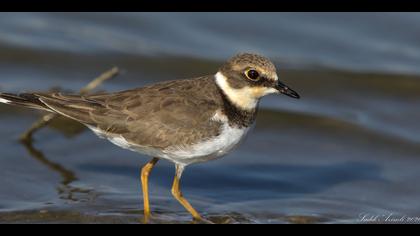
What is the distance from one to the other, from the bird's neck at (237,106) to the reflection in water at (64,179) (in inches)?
87.2

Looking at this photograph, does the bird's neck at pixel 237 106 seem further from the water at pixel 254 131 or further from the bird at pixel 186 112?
the water at pixel 254 131

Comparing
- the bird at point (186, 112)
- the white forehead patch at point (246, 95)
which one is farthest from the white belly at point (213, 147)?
the white forehead patch at point (246, 95)

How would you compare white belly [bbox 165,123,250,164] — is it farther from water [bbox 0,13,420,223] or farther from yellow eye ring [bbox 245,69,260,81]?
water [bbox 0,13,420,223]

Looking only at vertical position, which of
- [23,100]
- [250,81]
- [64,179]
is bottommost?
[64,179]

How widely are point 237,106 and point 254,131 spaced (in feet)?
11.2

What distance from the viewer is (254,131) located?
12.9 metres

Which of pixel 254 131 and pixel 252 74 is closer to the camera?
pixel 252 74

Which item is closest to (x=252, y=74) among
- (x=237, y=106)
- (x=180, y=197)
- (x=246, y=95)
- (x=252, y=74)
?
(x=252, y=74)

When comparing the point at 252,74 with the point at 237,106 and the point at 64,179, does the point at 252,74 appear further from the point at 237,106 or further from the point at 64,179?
the point at 64,179

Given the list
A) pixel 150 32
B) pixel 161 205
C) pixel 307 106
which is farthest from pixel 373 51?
pixel 161 205

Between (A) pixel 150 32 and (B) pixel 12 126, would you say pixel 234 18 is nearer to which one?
(A) pixel 150 32

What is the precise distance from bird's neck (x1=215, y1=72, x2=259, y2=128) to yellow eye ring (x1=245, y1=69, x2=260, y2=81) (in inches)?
7.7

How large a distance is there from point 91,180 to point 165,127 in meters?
2.01

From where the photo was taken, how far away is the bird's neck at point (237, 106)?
9.39 m
